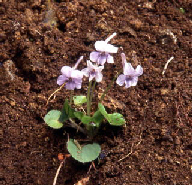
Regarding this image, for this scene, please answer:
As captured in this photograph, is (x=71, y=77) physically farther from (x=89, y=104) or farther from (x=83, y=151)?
(x=83, y=151)

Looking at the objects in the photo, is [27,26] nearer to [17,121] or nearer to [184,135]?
[17,121]

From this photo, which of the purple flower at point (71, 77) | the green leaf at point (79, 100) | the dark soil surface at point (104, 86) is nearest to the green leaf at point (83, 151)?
the dark soil surface at point (104, 86)

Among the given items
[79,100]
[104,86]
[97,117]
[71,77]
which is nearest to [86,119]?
[97,117]

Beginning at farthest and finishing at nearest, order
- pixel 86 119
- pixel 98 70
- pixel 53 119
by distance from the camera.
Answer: pixel 53 119 < pixel 86 119 < pixel 98 70

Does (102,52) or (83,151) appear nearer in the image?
(102,52)

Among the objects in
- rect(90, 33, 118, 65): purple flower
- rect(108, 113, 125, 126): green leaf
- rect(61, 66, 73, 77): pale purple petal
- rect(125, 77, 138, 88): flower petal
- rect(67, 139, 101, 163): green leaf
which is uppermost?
rect(90, 33, 118, 65): purple flower

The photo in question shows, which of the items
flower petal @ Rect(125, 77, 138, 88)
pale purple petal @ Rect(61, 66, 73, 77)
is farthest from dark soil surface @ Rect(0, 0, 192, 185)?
pale purple petal @ Rect(61, 66, 73, 77)

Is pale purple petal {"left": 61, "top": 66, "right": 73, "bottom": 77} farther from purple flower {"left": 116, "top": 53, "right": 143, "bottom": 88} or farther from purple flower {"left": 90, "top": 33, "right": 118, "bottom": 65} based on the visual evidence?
purple flower {"left": 116, "top": 53, "right": 143, "bottom": 88}

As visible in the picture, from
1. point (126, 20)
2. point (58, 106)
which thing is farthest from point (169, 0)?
point (58, 106)
